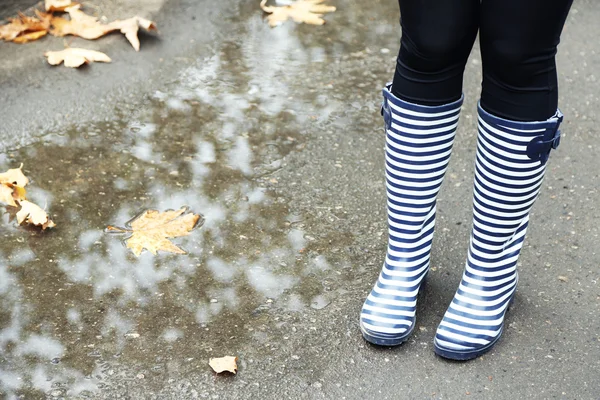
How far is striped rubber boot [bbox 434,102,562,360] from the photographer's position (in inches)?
70.4

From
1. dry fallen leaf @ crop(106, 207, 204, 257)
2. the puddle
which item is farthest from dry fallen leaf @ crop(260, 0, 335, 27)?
dry fallen leaf @ crop(106, 207, 204, 257)

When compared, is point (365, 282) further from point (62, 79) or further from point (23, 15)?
point (23, 15)

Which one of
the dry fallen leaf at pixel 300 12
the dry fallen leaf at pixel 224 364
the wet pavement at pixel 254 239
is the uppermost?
the dry fallen leaf at pixel 224 364

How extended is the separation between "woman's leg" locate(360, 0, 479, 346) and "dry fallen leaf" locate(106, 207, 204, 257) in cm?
66

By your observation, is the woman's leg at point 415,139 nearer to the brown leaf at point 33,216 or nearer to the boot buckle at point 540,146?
the boot buckle at point 540,146

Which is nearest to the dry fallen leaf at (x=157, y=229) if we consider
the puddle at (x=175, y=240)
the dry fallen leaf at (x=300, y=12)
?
the puddle at (x=175, y=240)

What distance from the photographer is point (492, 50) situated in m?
1.71

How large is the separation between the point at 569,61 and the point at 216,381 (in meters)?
2.18

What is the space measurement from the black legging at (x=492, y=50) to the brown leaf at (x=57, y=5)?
2.12m

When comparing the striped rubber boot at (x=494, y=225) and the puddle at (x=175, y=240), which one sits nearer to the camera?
the striped rubber boot at (x=494, y=225)

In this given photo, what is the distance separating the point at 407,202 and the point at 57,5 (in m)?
2.17

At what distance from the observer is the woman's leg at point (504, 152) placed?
5.46 feet

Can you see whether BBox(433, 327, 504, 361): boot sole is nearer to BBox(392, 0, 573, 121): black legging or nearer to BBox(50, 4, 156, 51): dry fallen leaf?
BBox(392, 0, 573, 121): black legging

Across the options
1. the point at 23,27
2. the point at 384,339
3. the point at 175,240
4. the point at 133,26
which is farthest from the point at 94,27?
the point at 384,339
